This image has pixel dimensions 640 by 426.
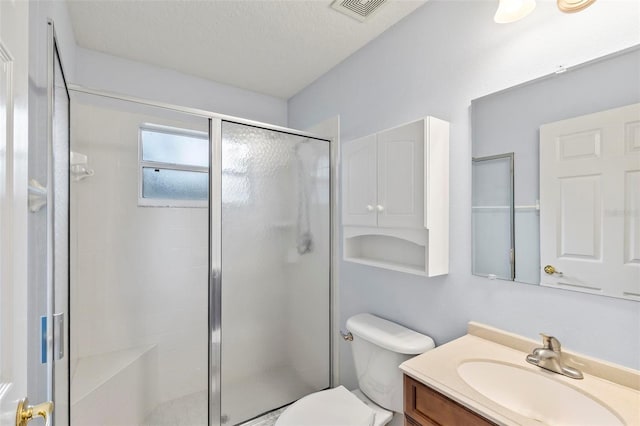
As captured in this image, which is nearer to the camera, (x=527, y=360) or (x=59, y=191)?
(x=527, y=360)

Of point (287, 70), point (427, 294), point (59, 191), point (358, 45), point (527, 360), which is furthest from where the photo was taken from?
point (287, 70)

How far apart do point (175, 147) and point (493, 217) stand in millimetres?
1620

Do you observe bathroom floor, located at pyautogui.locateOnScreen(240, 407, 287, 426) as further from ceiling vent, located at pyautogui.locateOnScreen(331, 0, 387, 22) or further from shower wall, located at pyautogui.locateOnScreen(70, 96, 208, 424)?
ceiling vent, located at pyautogui.locateOnScreen(331, 0, 387, 22)

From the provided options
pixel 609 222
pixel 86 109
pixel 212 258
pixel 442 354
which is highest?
pixel 86 109

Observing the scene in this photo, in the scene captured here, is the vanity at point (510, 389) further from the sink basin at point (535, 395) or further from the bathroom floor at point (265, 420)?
the bathroom floor at point (265, 420)

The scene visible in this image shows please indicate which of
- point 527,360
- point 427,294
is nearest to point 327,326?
point 427,294

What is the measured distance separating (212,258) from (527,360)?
4.85 feet

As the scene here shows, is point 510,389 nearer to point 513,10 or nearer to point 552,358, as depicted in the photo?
point 552,358

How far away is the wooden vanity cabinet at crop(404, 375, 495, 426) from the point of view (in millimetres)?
856

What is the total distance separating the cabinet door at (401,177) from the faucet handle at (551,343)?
584mm

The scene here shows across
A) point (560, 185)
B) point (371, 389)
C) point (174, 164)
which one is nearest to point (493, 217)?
point (560, 185)

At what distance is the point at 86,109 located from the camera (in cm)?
140

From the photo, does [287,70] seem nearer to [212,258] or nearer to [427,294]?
[212,258]

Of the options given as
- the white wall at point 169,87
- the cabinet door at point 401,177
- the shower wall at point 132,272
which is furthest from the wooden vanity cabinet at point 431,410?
the white wall at point 169,87
